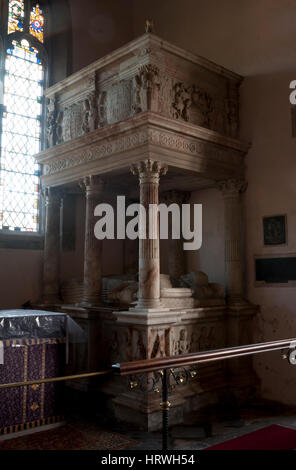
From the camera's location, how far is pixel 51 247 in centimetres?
791

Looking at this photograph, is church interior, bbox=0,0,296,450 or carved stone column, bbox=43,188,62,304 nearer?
church interior, bbox=0,0,296,450

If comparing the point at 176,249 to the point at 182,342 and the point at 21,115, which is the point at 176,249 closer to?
the point at 182,342

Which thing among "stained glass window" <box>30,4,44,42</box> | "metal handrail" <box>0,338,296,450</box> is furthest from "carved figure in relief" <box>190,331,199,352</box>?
"stained glass window" <box>30,4,44,42</box>

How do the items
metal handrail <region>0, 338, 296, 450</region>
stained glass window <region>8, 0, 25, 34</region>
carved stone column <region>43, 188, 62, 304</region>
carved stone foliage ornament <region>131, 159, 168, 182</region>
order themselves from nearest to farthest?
1. metal handrail <region>0, 338, 296, 450</region>
2. carved stone foliage ornament <region>131, 159, 168, 182</region>
3. carved stone column <region>43, 188, 62, 304</region>
4. stained glass window <region>8, 0, 25, 34</region>

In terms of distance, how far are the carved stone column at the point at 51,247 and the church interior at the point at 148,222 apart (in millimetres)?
27

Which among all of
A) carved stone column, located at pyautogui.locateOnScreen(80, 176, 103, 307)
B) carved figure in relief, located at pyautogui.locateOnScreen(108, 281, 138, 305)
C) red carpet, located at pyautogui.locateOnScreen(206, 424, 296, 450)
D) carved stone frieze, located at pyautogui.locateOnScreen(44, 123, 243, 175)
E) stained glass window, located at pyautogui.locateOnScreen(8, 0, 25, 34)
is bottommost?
red carpet, located at pyautogui.locateOnScreen(206, 424, 296, 450)

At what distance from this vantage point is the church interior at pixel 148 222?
5.56 m

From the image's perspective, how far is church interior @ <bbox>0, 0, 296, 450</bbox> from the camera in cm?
556

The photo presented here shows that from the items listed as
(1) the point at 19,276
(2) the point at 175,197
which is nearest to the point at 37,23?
(2) the point at 175,197

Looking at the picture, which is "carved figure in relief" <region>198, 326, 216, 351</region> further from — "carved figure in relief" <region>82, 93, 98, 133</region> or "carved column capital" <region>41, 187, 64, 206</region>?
"carved figure in relief" <region>82, 93, 98, 133</region>

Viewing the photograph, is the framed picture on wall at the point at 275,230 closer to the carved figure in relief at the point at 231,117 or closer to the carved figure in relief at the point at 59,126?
the carved figure in relief at the point at 231,117

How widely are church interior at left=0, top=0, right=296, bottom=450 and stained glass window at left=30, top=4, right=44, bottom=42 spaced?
0.03 m

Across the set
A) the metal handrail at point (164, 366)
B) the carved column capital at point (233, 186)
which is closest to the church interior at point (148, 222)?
the carved column capital at point (233, 186)

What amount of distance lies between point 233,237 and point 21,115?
4472 mm
